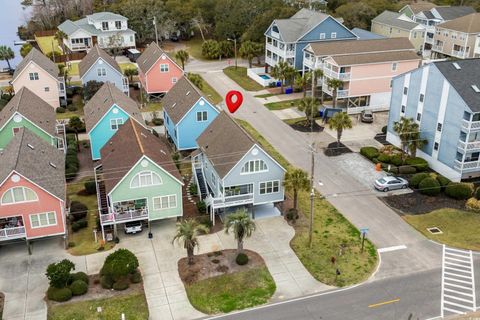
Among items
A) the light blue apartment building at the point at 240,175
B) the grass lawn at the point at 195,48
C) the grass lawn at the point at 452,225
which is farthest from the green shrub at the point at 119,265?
the grass lawn at the point at 195,48

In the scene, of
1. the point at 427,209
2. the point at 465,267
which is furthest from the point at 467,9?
the point at 465,267

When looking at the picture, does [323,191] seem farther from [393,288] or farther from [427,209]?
[393,288]

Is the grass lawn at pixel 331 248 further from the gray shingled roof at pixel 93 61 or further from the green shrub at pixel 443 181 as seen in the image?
the gray shingled roof at pixel 93 61

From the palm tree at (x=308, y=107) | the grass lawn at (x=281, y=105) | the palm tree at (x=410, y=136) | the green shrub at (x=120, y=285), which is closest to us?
the green shrub at (x=120, y=285)

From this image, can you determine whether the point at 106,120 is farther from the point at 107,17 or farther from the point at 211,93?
the point at 107,17

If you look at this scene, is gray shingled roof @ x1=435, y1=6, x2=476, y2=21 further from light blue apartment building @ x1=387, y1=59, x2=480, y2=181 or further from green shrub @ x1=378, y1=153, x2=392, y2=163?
green shrub @ x1=378, y1=153, x2=392, y2=163

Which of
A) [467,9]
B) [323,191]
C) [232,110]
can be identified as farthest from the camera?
[467,9]

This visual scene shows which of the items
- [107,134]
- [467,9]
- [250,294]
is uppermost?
[467,9]
